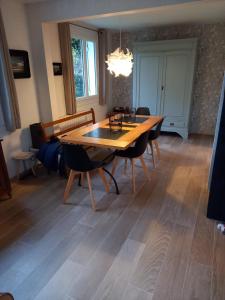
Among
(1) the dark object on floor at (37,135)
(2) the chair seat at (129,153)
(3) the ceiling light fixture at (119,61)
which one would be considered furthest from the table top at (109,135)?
→ (3) the ceiling light fixture at (119,61)

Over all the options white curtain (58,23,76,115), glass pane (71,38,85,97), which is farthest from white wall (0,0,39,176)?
glass pane (71,38,85,97)

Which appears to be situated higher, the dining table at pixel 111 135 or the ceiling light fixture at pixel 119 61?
the ceiling light fixture at pixel 119 61

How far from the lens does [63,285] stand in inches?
63.0

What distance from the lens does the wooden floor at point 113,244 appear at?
5.19 ft

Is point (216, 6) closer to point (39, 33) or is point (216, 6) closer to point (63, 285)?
point (39, 33)

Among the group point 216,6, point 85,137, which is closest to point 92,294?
point 85,137

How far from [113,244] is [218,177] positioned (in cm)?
121

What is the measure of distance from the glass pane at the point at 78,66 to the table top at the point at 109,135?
63.9 inches

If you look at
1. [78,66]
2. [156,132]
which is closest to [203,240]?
[156,132]

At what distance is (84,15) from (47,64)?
0.94 metres

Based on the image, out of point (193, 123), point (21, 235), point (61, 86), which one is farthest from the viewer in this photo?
point (193, 123)

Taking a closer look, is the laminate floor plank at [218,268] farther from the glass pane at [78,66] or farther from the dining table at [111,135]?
the glass pane at [78,66]

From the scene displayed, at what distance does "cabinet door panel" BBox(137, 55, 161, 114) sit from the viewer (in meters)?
4.72

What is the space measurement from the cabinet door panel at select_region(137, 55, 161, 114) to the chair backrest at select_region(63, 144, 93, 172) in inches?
122
